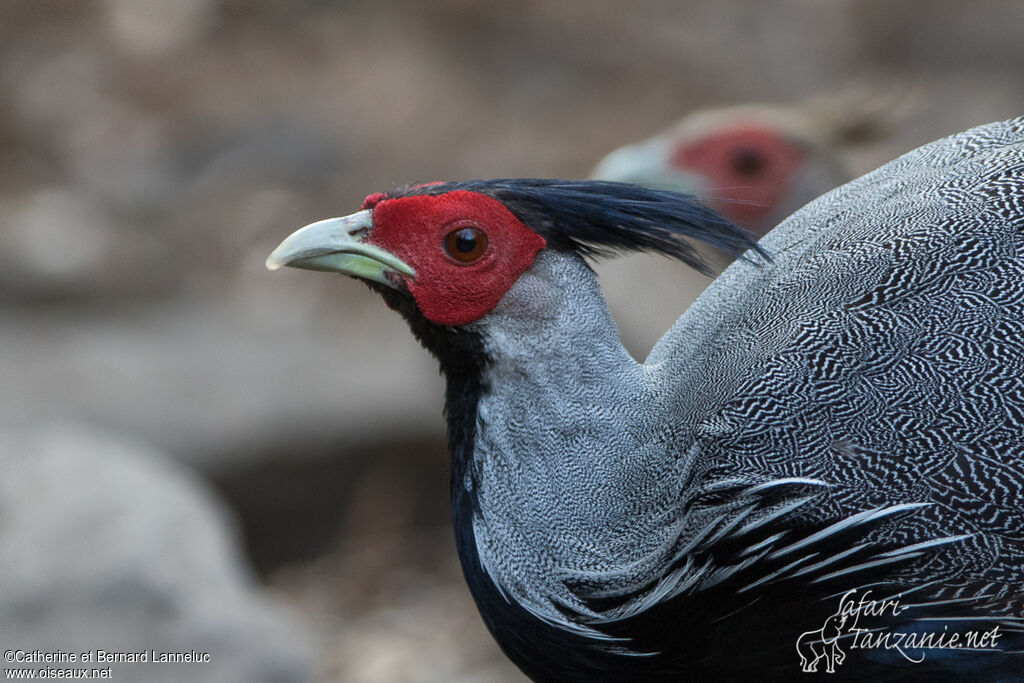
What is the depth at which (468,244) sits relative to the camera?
97.3 inches

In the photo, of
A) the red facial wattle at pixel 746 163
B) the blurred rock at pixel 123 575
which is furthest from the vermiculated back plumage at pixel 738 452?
the red facial wattle at pixel 746 163

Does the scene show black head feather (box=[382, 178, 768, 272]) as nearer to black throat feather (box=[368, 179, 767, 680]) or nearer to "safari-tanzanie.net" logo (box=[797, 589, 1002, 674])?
black throat feather (box=[368, 179, 767, 680])

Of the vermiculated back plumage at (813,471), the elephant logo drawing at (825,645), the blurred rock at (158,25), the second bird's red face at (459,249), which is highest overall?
→ the blurred rock at (158,25)

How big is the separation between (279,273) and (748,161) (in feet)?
13.1

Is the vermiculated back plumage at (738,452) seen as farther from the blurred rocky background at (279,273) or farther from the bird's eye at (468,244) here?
the blurred rocky background at (279,273)

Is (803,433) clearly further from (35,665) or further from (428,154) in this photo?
(428,154)

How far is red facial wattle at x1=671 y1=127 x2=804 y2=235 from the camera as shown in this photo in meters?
4.82

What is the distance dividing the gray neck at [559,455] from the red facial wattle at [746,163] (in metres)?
2.46

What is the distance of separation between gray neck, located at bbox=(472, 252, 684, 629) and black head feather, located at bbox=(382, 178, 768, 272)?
87 millimetres

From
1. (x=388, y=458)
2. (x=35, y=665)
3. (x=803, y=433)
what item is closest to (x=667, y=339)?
(x=803, y=433)

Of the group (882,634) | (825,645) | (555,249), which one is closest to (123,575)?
(555,249)

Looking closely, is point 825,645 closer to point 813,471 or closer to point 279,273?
point 813,471

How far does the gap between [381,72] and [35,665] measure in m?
6.35

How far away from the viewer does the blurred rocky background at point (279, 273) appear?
4.45 m
